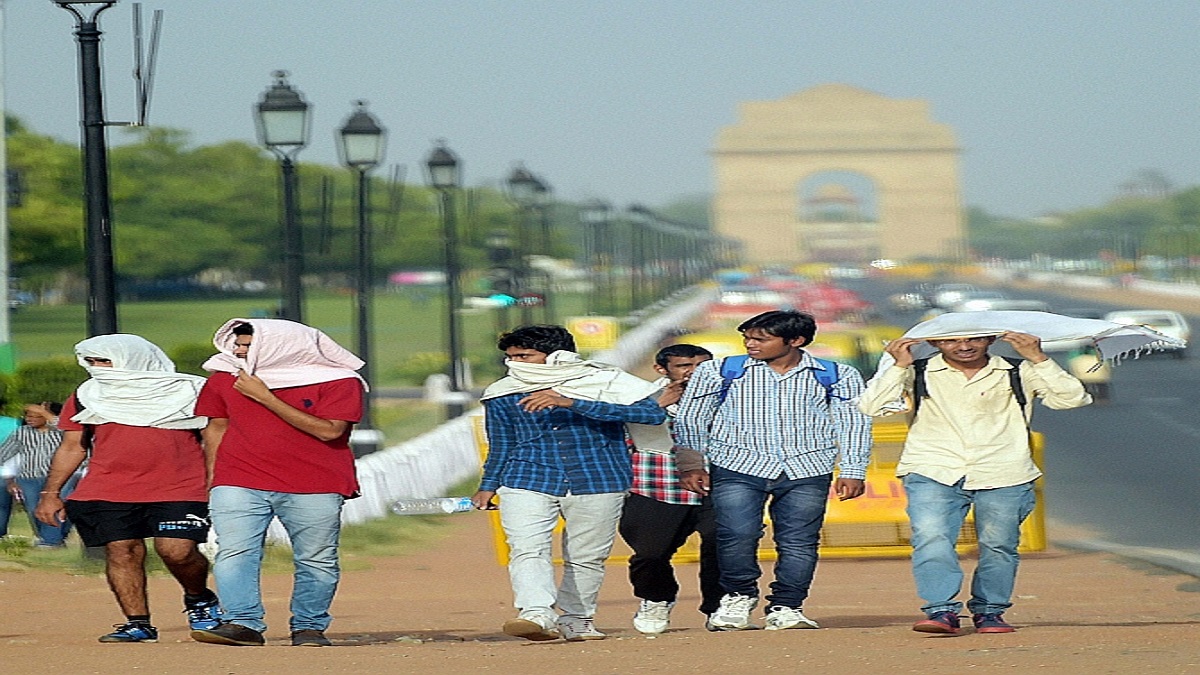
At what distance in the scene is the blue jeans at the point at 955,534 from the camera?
6.63 meters

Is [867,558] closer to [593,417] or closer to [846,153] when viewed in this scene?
[593,417]

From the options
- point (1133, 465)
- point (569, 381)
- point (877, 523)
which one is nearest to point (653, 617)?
point (569, 381)

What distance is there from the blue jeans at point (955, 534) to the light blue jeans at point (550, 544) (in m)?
1.02

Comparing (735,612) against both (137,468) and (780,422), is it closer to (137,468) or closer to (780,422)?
(780,422)

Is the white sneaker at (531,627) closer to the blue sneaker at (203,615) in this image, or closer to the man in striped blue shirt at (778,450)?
the man in striped blue shirt at (778,450)

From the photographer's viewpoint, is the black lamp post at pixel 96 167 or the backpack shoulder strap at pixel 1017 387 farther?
the black lamp post at pixel 96 167

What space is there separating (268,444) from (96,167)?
3.84 meters

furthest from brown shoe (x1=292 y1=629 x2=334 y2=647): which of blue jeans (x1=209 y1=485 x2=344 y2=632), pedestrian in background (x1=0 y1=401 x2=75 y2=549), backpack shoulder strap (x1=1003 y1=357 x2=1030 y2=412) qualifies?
pedestrian in background (x1=0 y1=401 x2=75 y2=549)

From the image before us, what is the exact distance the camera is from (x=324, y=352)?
655 cm

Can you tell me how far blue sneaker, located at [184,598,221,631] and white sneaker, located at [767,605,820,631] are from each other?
1.93 metres

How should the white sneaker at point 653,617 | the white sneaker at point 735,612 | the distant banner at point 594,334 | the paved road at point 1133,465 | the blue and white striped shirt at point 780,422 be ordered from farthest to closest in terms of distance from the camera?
1. the distant banner at point 594,334
2. the paved road at point 1133,465
3. the white sneaker at point 653,617
4. the white sneaker at point 735,612
5. the blue and white striped shirt at point 780,422

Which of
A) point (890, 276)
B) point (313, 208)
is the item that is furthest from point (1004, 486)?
point (890, 276)

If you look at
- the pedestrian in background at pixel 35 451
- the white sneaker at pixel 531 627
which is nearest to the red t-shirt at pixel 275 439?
the white sneaker at pixel 531 627

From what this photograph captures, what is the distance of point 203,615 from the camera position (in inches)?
271
